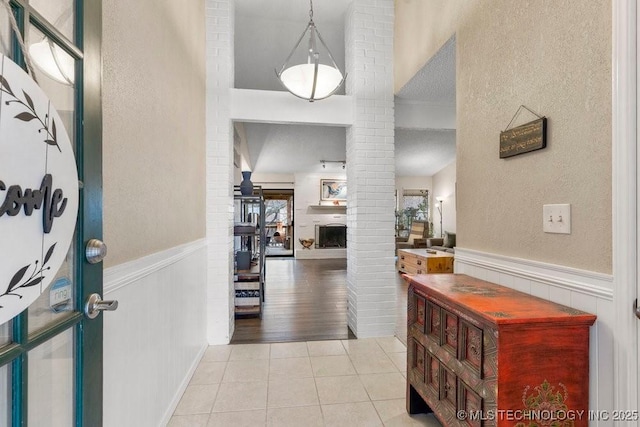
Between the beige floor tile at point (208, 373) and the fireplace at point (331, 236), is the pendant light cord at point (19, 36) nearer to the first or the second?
the beige floor tile at point (208, 373)

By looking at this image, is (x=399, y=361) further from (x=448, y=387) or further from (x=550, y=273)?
(x=550, y=273)

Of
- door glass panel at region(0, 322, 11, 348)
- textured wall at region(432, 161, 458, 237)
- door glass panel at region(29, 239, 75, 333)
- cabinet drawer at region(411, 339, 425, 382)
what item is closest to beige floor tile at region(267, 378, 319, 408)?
cabinet drawer at region(411, 339, 425, 382)

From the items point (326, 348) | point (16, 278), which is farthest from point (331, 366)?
point (16, 278)

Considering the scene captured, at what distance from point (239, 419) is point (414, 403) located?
1092 millimetres

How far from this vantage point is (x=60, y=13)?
878 millimetres

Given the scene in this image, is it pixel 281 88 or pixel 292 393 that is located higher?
pixel 281 88

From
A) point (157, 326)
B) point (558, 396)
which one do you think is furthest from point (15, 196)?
point (558, 396)

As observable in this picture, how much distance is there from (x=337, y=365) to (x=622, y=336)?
1.95 meters

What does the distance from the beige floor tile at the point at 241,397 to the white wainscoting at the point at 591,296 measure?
1.74 meters

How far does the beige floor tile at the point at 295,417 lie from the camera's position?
1.89 m

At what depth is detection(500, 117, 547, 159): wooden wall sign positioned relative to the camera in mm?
1427

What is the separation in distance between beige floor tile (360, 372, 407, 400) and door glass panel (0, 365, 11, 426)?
1.98m

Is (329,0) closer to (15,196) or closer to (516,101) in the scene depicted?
(516,101)

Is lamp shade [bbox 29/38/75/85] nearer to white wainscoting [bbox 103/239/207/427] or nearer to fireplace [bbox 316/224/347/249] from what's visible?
white wainscoting [bbox 103/239/207/427]
